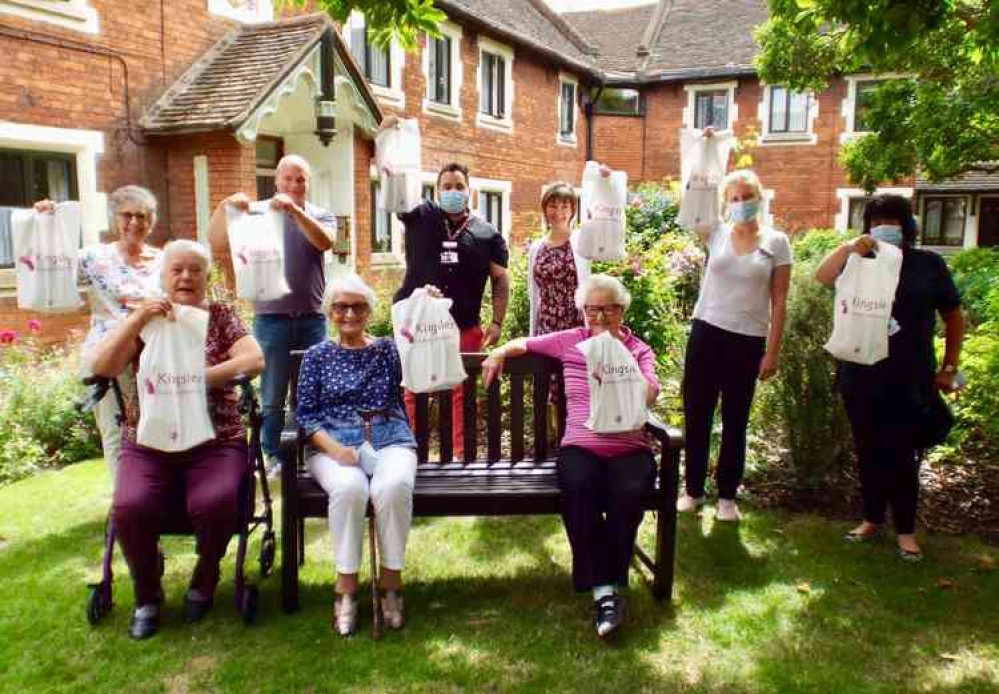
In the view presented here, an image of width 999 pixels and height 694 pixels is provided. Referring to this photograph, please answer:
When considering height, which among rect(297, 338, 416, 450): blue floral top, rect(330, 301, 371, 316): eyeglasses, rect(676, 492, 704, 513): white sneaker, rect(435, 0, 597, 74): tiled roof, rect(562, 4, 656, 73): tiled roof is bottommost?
rect(676, 492, 704, 513): white sneaker

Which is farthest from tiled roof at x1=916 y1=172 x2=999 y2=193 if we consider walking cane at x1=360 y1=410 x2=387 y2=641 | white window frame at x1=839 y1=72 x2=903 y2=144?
walking cane at x1=360 y1=410 x2=387 y2=641

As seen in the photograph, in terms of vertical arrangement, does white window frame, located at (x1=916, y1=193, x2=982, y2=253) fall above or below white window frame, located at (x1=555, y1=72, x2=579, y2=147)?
below

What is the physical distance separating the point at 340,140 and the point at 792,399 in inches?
355

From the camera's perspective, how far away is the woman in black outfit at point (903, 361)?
4.02 metres

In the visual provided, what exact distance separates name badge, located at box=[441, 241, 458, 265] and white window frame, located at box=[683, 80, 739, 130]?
19.6 m

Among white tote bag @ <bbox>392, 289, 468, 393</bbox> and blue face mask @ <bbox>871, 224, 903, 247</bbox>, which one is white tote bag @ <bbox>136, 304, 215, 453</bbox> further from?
blue face mask @ <bbox>871, 224, 903, 247</bbox>

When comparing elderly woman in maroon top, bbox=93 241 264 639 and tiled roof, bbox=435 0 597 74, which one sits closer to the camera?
elderly woman in maroon top, bbox=93 241 264 639

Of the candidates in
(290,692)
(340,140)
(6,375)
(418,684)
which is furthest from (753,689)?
(340,140)

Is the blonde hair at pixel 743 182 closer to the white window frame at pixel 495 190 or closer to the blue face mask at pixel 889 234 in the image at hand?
the blue face mask at pixel 889 234

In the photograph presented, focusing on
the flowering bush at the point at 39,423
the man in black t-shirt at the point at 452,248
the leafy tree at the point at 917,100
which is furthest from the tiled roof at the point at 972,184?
the flowering bush at the point at 39,423

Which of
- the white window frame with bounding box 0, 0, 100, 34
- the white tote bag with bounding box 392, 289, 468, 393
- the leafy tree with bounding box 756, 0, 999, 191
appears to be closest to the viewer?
the white tote bag with bounding box 392, 289, 468, 393

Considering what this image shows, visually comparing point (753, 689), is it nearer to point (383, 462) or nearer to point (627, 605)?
point (627, 605)

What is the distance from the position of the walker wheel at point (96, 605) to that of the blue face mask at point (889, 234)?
393 centimetres

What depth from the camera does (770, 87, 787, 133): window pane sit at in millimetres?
22491
